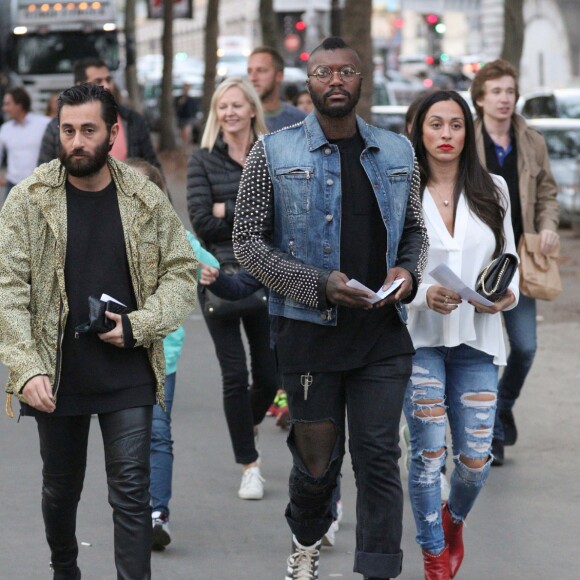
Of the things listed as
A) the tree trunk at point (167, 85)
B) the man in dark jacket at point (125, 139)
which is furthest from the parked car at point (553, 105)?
the man in dark jacket at point (125, 139)

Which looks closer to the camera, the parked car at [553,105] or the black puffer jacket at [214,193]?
the black puffer jacket at [214,193]

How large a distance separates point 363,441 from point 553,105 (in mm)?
17477

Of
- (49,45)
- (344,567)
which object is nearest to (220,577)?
(344,567)

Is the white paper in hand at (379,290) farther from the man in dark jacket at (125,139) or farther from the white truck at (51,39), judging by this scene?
the white truck at (51,39)

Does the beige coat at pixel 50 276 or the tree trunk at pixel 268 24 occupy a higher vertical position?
the tree trunk at pixel 268 24

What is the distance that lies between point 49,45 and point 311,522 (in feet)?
99.0

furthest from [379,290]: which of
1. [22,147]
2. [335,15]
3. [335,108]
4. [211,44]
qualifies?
[211,44]

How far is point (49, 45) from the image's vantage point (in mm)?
33812

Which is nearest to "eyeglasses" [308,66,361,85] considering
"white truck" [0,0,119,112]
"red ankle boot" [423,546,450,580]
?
"red ankle boot" [423,546,450,580]

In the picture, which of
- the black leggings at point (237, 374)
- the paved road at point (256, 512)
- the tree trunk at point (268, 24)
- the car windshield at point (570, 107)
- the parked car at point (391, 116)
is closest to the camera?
the paved road at point (256, 512)

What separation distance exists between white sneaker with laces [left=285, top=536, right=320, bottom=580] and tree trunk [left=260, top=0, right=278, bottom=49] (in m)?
18.3

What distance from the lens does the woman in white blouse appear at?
5.18 meters

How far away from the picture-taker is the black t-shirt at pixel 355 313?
473 cm

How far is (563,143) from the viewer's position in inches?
716
